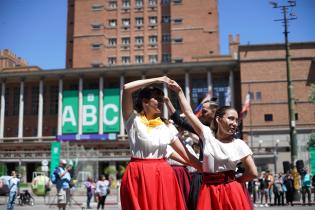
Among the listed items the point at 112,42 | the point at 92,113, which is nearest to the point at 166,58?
the point at 112,42

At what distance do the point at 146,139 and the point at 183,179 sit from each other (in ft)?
4.18

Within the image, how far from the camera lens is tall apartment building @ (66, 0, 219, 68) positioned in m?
74.2

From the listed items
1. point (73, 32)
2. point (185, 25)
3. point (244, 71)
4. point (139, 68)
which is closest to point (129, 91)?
point (244, 71)

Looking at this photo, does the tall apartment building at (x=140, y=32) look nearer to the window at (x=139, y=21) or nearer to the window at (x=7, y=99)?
the window at (x=139, y=21)

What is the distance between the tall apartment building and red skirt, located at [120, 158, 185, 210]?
230 feet

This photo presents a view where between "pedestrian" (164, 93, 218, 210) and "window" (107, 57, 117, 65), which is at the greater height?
"window" (107, 57, 117, 65)

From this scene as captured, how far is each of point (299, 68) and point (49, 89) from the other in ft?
134

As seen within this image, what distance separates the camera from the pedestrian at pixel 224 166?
3590 mm

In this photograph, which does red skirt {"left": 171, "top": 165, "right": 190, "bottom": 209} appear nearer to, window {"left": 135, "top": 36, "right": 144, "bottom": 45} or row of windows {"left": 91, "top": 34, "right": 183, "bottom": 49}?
row of windows {"left": 91, "top": 34, "right": 183, "bottom": 49}

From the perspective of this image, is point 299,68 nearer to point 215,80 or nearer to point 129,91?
point 215,80

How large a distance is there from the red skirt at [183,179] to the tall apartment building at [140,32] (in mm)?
68899

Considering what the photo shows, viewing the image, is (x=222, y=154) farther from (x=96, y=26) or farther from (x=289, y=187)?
(x=96, y=26)

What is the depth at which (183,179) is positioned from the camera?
5.05 metres

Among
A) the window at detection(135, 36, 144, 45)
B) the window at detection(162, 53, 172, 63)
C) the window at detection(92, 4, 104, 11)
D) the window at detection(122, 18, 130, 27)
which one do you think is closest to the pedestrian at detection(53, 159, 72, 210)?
the window at detection(162, 53, 172, 63)
